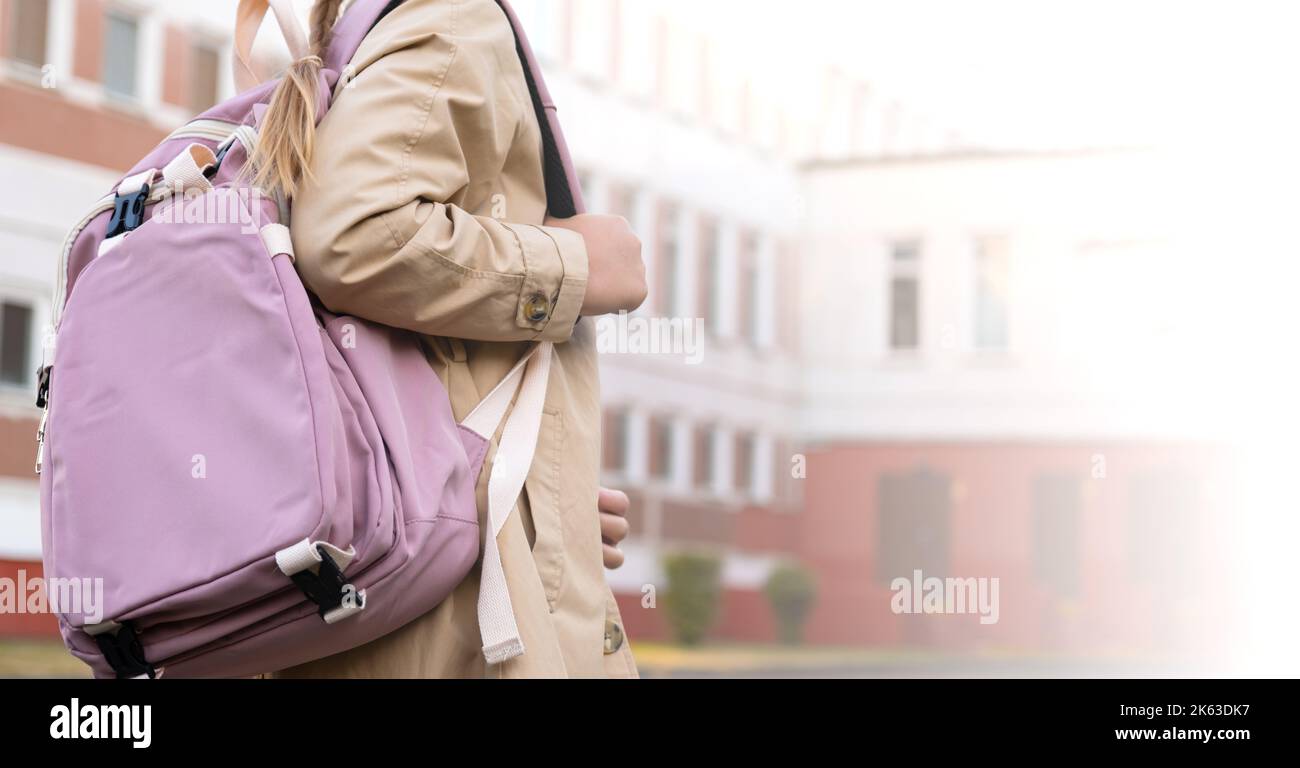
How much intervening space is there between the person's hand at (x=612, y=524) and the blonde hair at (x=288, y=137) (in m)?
0.57

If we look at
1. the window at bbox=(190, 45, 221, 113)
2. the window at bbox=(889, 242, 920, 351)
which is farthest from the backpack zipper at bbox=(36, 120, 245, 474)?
the window at bbox=(889, 242, 920, 351)

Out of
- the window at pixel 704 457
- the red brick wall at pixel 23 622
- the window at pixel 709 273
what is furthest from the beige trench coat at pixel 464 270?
the window at pixel 709 273

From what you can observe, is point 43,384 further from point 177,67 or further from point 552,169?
point 177,67

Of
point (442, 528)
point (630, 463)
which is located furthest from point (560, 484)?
point (630, 463)

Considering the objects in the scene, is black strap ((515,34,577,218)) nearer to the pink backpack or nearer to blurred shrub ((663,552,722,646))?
the pink backpack

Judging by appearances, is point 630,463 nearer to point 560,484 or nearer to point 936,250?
point 936,250

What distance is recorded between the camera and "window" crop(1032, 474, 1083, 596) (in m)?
37.5

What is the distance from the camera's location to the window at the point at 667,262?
3553 centimetres

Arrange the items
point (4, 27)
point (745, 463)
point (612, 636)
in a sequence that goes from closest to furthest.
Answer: point (612, 636), point (4, 27), point (745, 463)

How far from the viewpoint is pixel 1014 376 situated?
40.3 m

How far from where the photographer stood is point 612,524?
2.27 m

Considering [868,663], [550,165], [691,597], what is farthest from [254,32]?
A: [691,597]

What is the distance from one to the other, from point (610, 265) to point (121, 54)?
1965 centimetres

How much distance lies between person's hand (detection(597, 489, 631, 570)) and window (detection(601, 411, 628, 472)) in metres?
29.8
